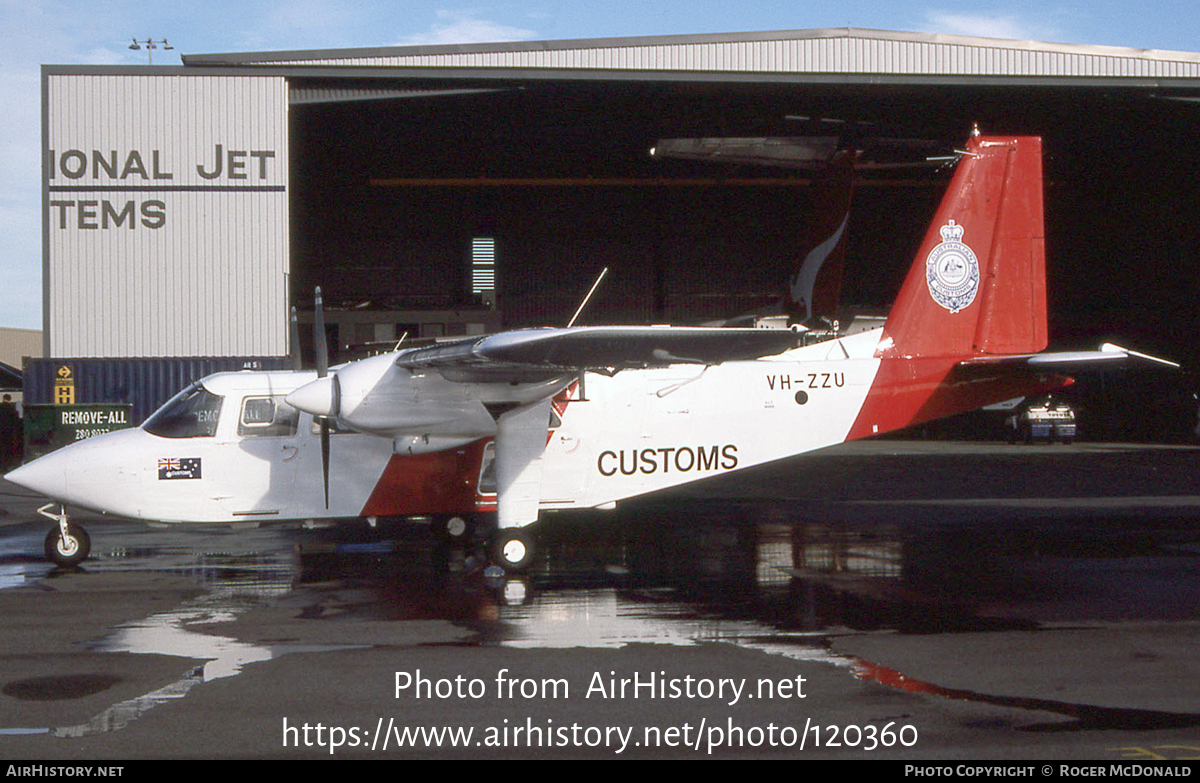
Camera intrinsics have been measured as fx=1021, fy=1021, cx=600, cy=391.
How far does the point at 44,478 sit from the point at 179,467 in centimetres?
134

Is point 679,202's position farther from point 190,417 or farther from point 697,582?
point 697,582

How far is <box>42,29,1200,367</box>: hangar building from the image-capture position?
2322cm

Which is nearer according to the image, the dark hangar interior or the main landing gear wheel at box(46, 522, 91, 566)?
the main landing gear wheel at box(46, 522, 91, 566)

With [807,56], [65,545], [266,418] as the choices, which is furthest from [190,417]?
[807,56]

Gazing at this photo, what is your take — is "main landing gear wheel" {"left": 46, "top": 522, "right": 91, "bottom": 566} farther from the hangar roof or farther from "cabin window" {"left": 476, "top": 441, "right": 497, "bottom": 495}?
the hangar roof

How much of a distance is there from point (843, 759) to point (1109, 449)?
96.2 feet

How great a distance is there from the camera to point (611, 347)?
9.49 meters

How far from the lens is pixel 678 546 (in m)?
12.8

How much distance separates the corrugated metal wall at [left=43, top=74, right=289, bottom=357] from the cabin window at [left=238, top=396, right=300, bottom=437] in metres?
12.7

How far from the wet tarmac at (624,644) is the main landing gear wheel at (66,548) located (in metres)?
0.36

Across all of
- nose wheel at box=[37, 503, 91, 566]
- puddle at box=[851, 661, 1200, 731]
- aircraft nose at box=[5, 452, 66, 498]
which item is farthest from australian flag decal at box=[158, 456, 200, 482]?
puddle at box=[851, 661, 1200, 731]

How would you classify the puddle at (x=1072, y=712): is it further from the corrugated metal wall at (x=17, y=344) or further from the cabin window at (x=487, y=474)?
the corrugated metal wall at (x=17, y=344)
